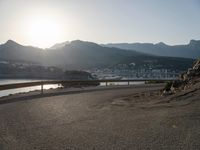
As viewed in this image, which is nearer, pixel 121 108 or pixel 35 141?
pixel 35 141

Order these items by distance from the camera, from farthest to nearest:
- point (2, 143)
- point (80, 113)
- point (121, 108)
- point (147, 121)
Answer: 1. point (121, 108)
2. point (80, 113)
3. point (147, 121)
4. point (2, 143)

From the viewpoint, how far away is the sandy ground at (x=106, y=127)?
813cm

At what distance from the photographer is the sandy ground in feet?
26.7

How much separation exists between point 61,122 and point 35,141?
2930 mm

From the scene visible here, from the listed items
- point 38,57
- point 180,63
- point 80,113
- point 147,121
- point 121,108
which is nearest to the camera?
point 147,121

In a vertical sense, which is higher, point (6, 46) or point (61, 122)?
point (6, 46)

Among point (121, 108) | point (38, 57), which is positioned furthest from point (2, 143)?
point (38, 57)

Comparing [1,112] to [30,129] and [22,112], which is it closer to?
[22,112]

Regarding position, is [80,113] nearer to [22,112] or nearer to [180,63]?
[22,112]

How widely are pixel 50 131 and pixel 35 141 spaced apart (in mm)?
1347

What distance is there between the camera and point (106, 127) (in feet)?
34.0

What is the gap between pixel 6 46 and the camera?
198 m

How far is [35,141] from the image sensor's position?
338 inches

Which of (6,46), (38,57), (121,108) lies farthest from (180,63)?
(121,108)
